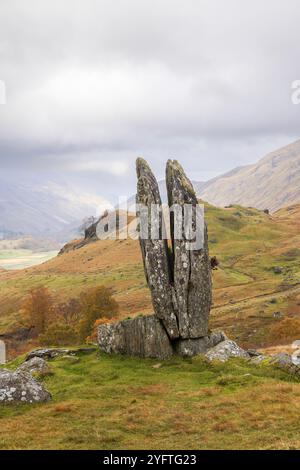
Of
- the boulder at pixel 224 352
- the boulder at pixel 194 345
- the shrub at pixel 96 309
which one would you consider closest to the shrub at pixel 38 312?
the shrub at pixel 96 309

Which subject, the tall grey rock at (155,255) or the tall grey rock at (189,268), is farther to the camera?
the tall grey rock at (189,268)

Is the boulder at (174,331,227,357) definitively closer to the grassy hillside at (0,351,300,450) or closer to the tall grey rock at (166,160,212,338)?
the tall grey rock at (166,160,212,338)

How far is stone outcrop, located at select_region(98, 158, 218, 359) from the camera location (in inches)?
1679

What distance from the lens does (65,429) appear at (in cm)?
2488

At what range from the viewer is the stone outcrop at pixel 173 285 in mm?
42656

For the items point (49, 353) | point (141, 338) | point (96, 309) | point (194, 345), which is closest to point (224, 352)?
point (194, 345)

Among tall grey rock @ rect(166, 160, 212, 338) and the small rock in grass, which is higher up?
tall grey rock @ rect(166, 160, 212, 338)

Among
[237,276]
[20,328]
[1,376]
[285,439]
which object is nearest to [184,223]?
[1,376]

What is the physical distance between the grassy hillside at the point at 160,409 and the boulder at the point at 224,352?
0.92m

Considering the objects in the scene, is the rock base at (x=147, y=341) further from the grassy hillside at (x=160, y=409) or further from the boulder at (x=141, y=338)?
the grassy hillside at (x=160, y=409)

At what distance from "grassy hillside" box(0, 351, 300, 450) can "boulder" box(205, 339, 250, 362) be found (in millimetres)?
916

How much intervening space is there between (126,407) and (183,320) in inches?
582

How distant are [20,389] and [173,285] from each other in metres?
17.9

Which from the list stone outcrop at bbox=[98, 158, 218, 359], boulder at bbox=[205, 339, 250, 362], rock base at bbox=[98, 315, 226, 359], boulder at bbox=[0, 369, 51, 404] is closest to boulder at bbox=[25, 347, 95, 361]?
stone outcrop at bbox=[98, 158, 218, 359]
